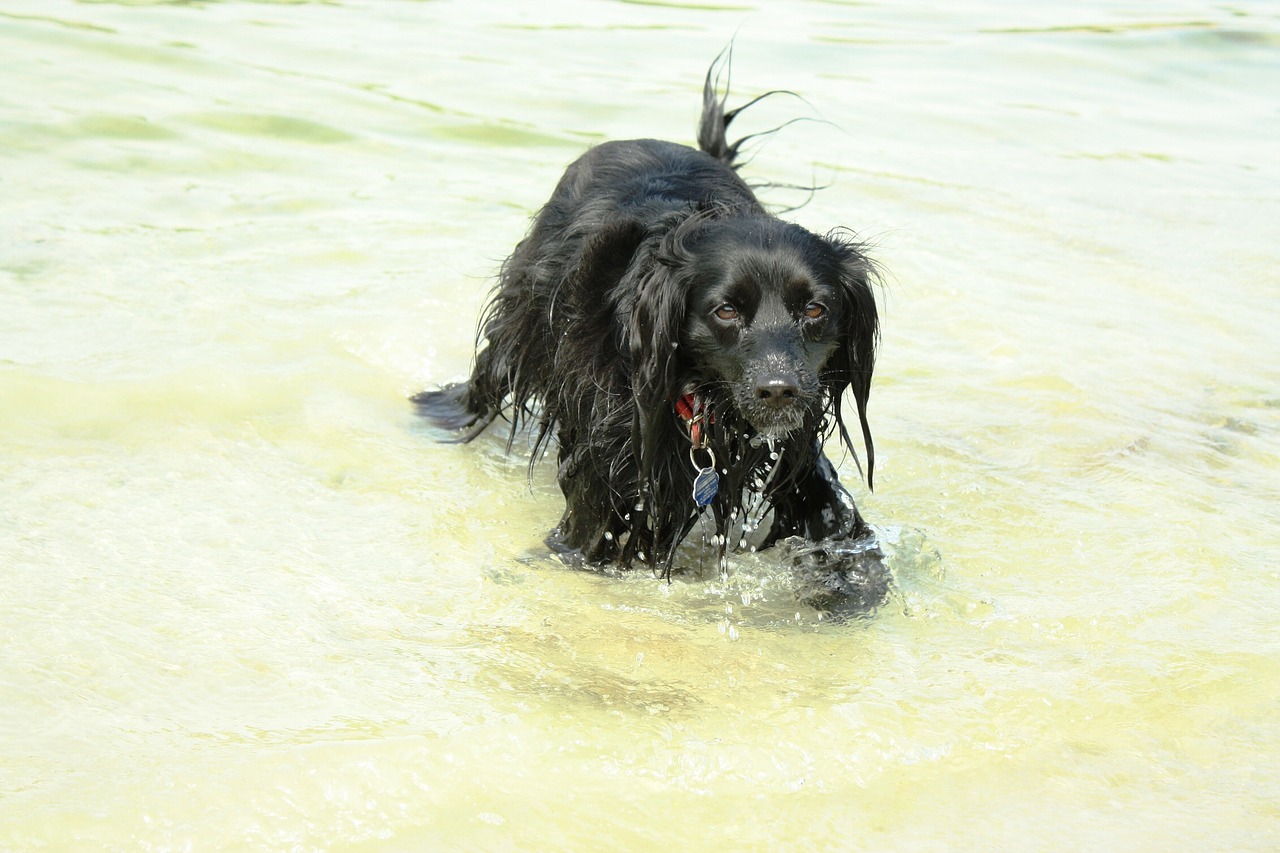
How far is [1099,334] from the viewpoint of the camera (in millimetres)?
6461

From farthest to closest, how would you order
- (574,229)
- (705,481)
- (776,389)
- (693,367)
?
(574,229)
(705,481)
(693,367)
(776,389)

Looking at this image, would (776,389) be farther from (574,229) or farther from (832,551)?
(574,229)

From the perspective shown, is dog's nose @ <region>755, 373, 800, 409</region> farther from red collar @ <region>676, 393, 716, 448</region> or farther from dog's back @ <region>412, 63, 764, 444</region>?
dog's back @ <region>412, 63, 764, 444</region>

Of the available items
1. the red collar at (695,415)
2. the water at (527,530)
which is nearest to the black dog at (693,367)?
the red collar at (695,415)

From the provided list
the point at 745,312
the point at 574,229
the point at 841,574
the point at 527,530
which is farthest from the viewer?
the point at 527,530

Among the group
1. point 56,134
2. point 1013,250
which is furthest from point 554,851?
point 56,134

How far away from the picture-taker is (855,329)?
3969mm

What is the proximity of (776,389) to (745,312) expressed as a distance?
0.33m

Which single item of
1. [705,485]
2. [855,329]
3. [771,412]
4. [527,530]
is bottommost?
[527,530]

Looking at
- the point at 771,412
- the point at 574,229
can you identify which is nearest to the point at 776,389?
the point at 771,412

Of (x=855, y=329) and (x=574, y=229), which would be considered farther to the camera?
(x=574, y=229)

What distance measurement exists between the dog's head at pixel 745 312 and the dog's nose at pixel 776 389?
0.05 feet

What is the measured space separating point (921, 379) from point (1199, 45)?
9841 mm

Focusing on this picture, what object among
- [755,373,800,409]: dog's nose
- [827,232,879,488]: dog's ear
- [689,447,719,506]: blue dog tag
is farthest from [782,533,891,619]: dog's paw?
[755,373,800,409]: dog's nose
